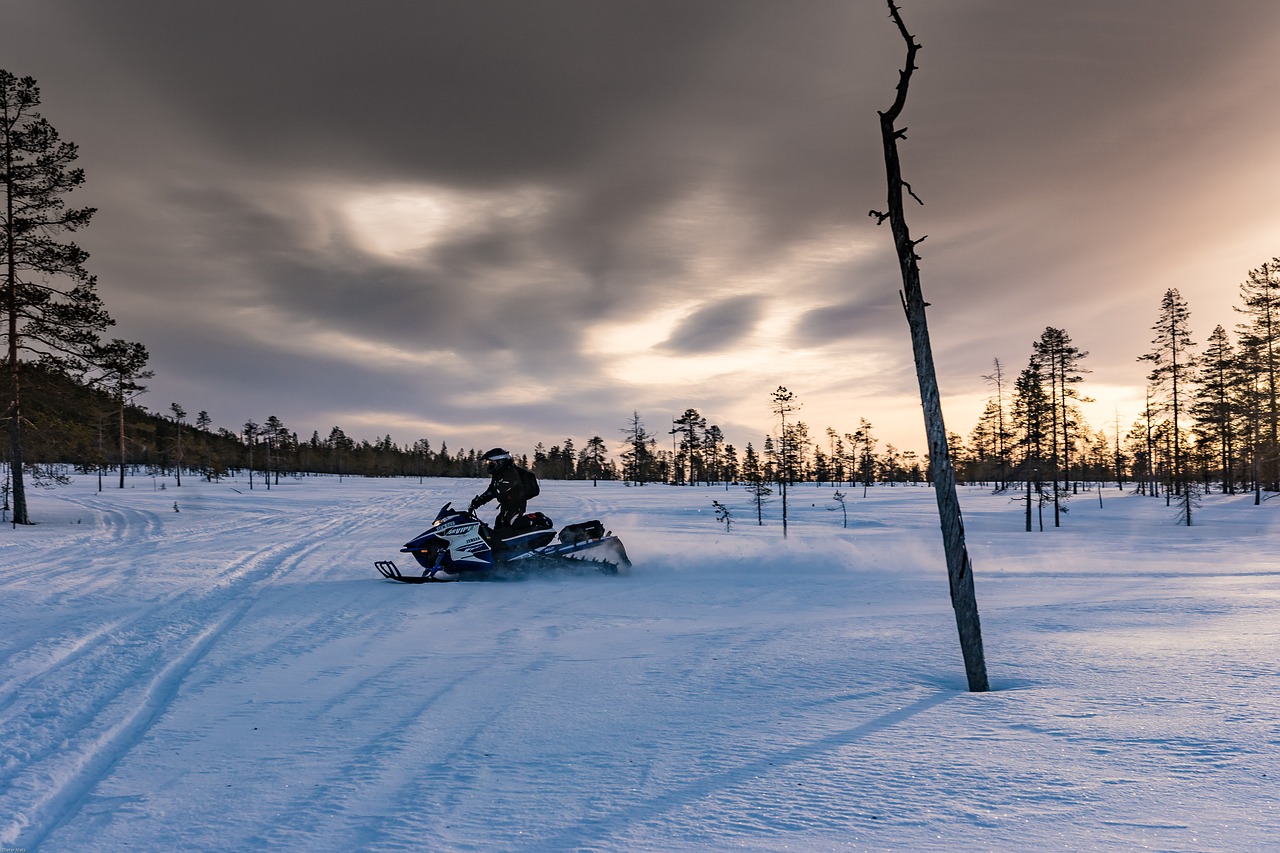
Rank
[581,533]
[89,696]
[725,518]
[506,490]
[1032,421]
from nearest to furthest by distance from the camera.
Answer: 1. [89,696]
2. [506,490]
3. [581,533]
4. [725,518]
5. [1032,421]

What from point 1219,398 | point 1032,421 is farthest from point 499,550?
point 1219,398

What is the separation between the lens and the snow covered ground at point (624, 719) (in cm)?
308

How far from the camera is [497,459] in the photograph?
1200cm

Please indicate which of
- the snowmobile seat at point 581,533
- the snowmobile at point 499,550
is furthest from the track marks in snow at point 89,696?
the snowmobile seat at point 581,533

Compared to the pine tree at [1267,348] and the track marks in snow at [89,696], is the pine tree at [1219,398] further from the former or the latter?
the track marks in snow at [89,696]

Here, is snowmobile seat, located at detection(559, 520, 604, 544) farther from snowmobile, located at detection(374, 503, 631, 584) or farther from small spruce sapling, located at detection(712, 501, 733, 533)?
small spruce sapling, located at detection(712, 501, 733, 533)

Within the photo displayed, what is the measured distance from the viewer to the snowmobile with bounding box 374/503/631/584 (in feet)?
37.9

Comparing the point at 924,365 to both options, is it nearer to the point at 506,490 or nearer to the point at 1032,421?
the point at 506,490

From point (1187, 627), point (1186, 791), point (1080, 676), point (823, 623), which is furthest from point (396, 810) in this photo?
point (1187, 627)

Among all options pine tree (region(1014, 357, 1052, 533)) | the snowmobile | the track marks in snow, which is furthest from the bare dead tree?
pine tree (region(1014, 357, 1052, 533))

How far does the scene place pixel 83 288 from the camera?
24828mm

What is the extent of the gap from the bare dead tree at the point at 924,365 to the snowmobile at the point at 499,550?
24.7 feet

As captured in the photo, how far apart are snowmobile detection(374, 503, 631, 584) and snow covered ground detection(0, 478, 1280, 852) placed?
992 millimetres

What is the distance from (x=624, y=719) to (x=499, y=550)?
7730mm
